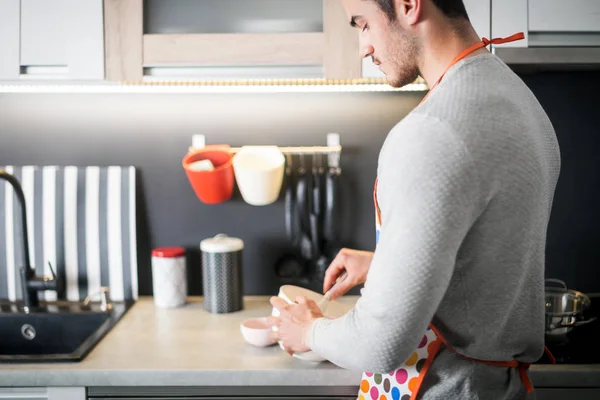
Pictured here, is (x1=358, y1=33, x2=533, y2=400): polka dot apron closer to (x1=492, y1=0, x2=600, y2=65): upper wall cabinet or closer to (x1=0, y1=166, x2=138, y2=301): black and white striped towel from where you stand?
(x1=492, y1=0, x2=600, y2=65): upper wall cabinet

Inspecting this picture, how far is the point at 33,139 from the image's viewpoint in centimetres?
209

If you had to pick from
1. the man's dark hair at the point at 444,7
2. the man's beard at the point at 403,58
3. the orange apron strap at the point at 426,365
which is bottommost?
the orange apron strap at the point at 426,365

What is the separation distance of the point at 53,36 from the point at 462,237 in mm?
1243

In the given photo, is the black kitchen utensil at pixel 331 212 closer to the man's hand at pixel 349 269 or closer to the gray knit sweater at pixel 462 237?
the man's hand at pixel 349 269

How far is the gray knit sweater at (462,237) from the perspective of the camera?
905mm

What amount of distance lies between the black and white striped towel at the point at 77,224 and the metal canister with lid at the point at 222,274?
30 cm

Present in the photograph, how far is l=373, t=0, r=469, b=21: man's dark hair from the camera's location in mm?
1044

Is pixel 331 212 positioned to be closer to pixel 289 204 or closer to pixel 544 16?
pixel 289 204

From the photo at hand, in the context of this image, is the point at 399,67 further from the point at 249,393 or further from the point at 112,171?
the point at 112,171

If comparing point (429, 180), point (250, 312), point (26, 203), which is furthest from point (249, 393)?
point (26, 203)

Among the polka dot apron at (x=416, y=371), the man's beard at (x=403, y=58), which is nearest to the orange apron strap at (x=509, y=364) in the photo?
the polka dot apron at (x=416, y=371)

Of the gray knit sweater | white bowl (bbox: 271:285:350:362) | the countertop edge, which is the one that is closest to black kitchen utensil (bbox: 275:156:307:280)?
white bowl (bbox: 271:285:350:362)

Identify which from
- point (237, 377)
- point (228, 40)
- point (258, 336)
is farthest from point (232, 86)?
point (237, 377)

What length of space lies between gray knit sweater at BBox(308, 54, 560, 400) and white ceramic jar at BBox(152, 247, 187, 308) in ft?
3.13
